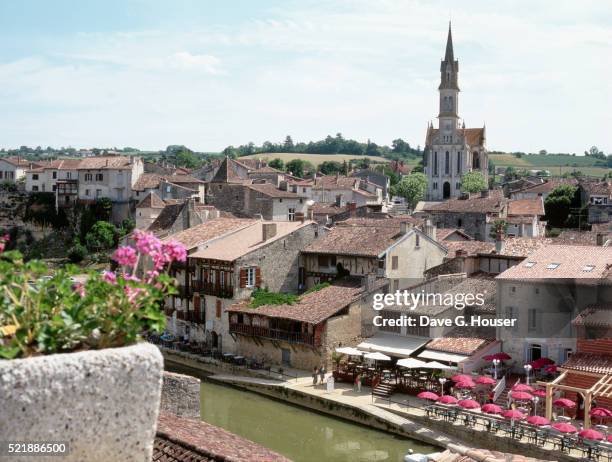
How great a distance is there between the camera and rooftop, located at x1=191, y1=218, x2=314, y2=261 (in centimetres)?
Result: 4105

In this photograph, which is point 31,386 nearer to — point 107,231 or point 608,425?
point 608,425

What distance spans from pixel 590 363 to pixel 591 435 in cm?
499

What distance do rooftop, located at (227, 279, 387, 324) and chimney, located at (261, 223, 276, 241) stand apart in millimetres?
4102

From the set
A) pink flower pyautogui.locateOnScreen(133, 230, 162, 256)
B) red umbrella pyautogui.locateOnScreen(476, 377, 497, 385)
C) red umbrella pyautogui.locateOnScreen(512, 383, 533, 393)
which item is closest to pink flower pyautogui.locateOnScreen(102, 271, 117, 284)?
pink flower pyautogui.locateOnScreen(133, 230, 162, 256)

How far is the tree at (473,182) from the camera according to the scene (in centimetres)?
11762

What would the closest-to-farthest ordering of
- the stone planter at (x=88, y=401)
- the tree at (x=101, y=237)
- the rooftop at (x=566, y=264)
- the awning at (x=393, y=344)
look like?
the stone planter at (x=88, y=401), the rooftop at (x=566, y=264), the awning at (x=393, y=344), the tree at (x=101, y=237)

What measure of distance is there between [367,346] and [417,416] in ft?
21.9

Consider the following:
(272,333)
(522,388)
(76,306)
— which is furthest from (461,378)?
(76,306)

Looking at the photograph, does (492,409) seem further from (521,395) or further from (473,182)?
(473,182)

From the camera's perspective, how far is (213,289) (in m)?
41.1

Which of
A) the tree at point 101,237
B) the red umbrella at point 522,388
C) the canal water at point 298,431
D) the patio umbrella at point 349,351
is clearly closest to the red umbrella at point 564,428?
the red umbrella at point 522,388

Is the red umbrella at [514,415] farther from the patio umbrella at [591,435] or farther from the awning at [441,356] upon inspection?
the awning at [441,356]

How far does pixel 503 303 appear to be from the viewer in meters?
33.2

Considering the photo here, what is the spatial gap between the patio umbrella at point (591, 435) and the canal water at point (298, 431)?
4.79 meters
